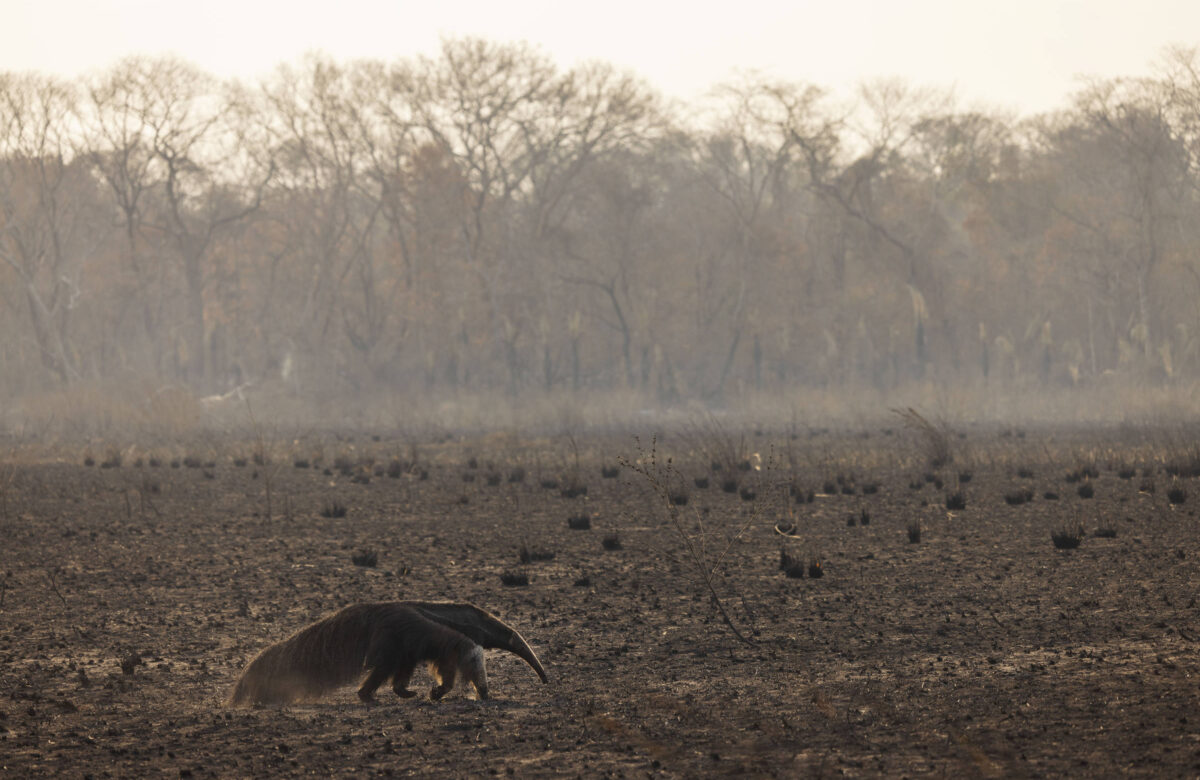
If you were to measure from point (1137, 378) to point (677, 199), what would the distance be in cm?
1953

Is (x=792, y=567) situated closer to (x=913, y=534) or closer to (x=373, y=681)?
(x=913, y=534)

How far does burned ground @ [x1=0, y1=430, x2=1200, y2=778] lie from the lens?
6.06m

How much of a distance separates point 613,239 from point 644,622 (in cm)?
4027

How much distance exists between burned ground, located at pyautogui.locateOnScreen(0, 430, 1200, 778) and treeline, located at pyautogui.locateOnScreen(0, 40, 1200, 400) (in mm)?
28592

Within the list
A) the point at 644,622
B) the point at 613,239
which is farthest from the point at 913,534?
the point at 613,239

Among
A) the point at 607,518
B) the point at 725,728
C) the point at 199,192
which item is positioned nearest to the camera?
the point at 725,728

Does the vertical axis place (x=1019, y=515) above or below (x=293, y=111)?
below

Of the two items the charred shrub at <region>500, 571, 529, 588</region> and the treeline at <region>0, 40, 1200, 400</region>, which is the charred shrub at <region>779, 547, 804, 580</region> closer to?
the charred shrub at <region>500, 571, 529, 588</region>

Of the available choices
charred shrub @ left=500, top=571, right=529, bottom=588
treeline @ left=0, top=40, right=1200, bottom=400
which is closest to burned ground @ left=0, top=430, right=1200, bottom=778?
charred shrub @ left=500, top=571, right=529, bottom=588

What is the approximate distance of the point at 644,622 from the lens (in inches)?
381

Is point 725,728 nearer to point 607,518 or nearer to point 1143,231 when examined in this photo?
point 607,518

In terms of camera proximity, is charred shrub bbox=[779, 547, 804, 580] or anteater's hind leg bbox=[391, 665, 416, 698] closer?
anteater's hind leg bbox=[391, 665, 416, 698]

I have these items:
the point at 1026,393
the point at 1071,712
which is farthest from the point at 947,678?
the point at 1026,393

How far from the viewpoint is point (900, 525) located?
50.1 feet
